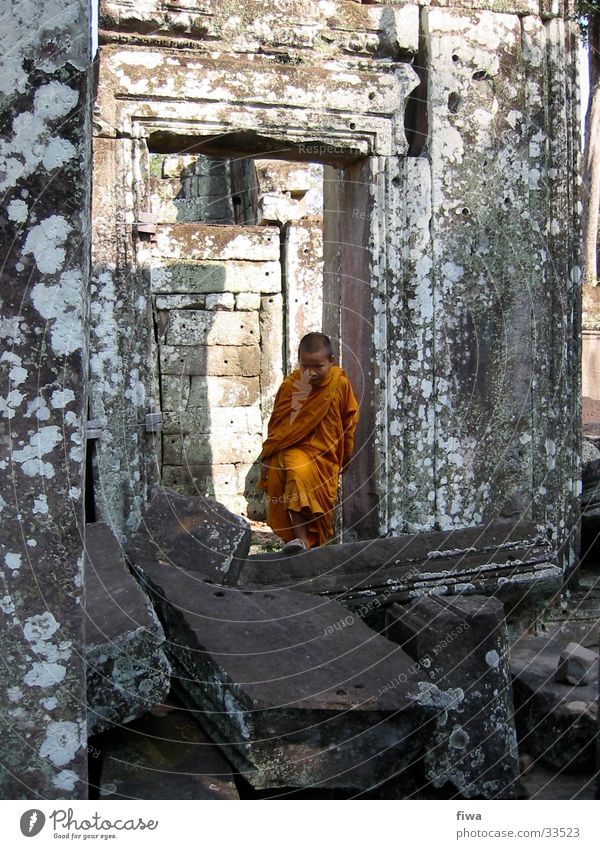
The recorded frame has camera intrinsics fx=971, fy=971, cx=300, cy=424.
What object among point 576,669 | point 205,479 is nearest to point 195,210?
point 205,479

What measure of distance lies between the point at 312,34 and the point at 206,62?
2.69 ft

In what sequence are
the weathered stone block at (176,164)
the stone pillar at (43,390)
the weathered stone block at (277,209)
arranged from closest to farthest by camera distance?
the stone pillar at (43,390), the weathered stone block at (277,209), the weathered stone block at (176,164)

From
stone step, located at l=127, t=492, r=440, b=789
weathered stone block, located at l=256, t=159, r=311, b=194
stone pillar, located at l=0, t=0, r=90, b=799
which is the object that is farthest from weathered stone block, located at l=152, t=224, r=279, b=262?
stone pillar, located at l=0, t=0, r=90, b=799

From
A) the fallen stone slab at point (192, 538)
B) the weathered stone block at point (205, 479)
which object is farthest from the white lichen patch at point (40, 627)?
the weathered stone block at point (205, 479)

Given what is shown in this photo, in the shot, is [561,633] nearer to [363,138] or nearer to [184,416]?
[363,138]

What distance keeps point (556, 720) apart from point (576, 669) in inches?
13.8

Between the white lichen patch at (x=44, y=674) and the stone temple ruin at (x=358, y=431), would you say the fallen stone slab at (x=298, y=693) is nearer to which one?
the stone temple ruin at (x=358, y=431)

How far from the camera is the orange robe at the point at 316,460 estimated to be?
24.1ft

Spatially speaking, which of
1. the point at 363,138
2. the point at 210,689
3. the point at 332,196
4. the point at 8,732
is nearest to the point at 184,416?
the point at 332,196

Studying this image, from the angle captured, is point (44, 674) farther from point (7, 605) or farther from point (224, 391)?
point (224, 391)

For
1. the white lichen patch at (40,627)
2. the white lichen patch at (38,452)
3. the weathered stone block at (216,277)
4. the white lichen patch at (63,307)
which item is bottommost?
the white lichen patch at (40,627)

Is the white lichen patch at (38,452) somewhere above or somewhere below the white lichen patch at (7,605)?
above

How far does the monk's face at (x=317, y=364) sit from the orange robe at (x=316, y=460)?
0.17ft

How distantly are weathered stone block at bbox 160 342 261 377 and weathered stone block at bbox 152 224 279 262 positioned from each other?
102 centimetres
